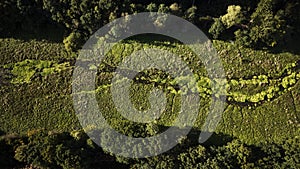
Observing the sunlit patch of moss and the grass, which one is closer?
the grass

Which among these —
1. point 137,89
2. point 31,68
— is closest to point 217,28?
→ point 137,89

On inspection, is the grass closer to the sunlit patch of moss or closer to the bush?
the sunlit patch of moss

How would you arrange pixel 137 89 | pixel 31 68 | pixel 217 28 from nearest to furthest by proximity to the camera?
1. pixel 217 28
2. pixel 137 89
3. pixel 31 68

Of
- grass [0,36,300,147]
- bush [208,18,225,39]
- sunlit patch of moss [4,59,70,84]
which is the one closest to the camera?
grass [0,36,300,147]

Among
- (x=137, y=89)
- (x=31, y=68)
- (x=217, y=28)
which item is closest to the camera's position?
(x=217, y=28)

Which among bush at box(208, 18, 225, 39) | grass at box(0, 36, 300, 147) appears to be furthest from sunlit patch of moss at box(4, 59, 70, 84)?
bush at box(208, 18, 225, 39)

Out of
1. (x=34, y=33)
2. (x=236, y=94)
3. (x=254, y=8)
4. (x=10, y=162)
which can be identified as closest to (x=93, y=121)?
(x=10, y=162)

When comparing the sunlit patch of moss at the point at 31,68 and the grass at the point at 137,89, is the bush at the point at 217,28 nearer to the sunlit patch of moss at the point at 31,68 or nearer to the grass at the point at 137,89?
the grass at the point at 137,89

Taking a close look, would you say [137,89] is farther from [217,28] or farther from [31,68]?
[31,68]

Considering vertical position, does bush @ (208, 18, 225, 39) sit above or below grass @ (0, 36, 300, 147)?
above

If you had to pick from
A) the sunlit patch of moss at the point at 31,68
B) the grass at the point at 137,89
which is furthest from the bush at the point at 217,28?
the sunlit patch of moss at the point at 31,68

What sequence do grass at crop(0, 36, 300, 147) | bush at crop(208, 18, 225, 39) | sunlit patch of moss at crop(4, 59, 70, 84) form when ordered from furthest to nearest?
1. sunlit patch of moss at crop(4, 59, 70, 84)
2. bush at crop(208, 18, 225, 39)
3. grass at crop(0, 36, 300, 147)
